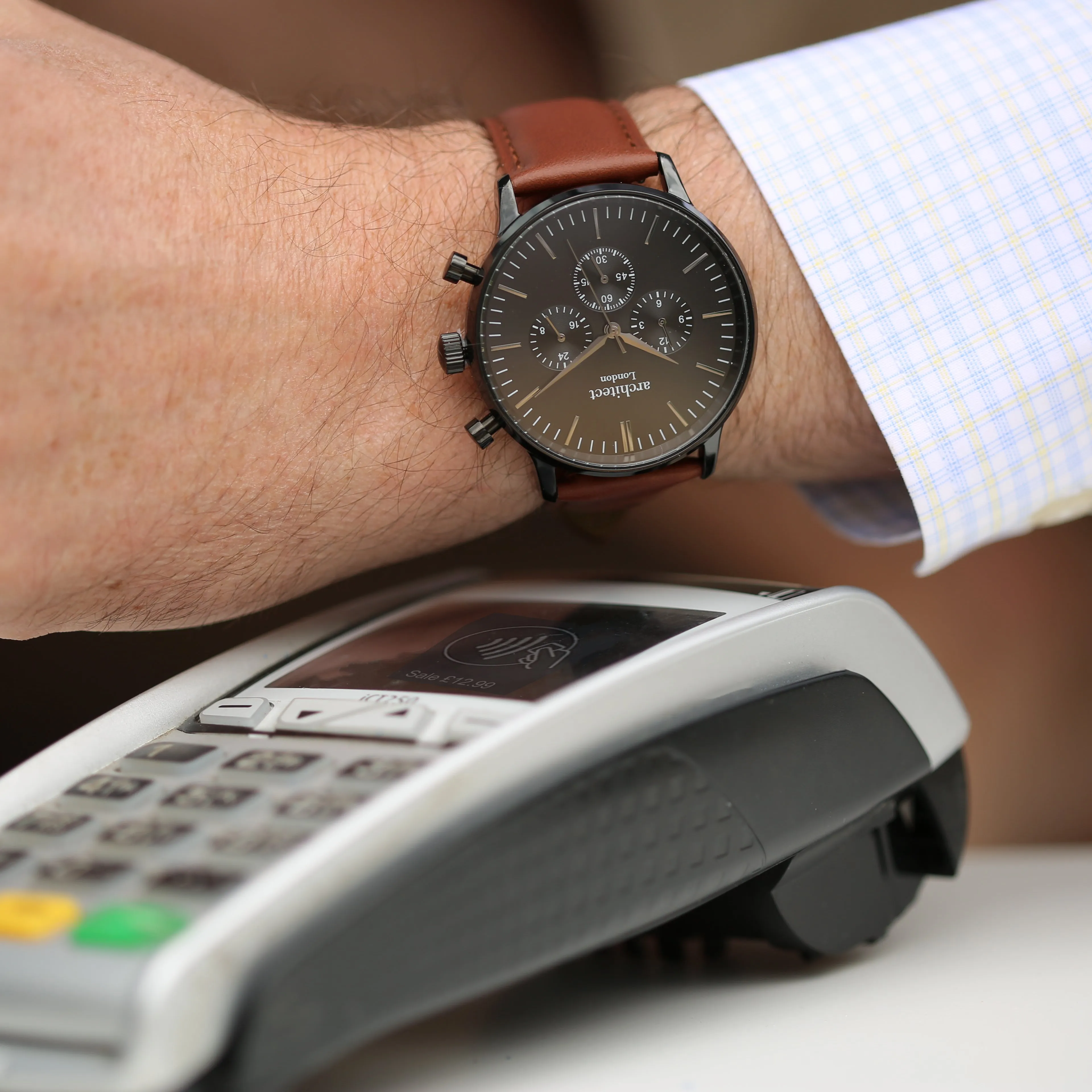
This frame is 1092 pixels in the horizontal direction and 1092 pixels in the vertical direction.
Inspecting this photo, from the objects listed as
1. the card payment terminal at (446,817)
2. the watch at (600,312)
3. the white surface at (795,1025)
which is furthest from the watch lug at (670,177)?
the white surface at (795,1025)

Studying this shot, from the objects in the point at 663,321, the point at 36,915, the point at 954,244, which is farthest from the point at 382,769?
the point at 954,244

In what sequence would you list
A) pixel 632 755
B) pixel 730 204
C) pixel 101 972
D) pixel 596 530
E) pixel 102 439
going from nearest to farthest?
pixel 101 972, pixel 632 755, pixel 102 439, pixel 730 204, pixel 596 530

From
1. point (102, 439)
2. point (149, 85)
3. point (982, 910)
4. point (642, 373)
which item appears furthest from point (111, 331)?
point (982, 910)

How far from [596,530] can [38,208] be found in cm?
47

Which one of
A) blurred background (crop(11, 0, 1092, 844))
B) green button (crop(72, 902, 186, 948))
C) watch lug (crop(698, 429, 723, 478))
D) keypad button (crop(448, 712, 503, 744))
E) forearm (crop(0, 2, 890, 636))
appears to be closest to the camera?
green button (crop(72, 902, 186, 948))

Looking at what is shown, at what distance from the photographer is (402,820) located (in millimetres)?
378

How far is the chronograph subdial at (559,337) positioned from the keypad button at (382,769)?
280 millimetres

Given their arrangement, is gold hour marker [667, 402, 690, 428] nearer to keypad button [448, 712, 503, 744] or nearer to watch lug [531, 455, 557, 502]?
watch lug [531, 455, 557, 502]

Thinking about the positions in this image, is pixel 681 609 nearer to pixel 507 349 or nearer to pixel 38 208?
pixel 507 349

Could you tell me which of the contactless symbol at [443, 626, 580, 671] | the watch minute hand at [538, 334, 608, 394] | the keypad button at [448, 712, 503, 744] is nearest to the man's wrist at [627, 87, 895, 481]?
the watch minute hand at [538, 334, 608, 394]

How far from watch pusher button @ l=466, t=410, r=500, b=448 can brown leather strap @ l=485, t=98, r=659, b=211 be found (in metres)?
0.13

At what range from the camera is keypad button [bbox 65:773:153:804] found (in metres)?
0.45

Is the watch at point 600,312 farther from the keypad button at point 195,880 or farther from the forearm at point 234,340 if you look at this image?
the keypad button at point 195,880

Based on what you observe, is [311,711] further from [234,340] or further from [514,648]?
[234,340]
